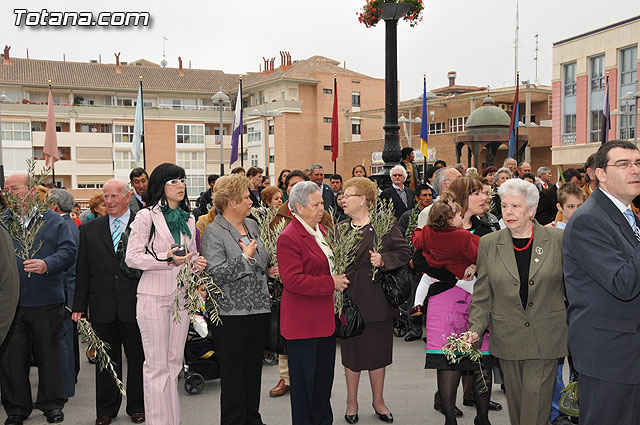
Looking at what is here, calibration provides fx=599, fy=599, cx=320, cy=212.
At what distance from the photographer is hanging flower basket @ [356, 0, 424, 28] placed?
10.1 meters

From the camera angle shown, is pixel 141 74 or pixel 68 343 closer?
pixel 68 343

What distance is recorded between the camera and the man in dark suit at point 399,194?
9156mm

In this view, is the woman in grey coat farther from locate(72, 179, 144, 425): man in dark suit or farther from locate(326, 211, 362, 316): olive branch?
locate(72, 179, 144, 425): man in dark suit

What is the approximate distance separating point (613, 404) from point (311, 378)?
7.32 feet

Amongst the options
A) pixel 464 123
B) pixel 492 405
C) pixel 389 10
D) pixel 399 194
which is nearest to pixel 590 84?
pixel 464 123

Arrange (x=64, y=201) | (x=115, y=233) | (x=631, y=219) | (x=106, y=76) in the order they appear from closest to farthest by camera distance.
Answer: (x=631, y=219) < (x=115, y=233) < (x=64, y=201) < (x=106, y=76)

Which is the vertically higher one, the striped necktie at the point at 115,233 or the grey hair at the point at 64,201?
the grey hair at the point at 64,201

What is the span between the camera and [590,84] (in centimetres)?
4019

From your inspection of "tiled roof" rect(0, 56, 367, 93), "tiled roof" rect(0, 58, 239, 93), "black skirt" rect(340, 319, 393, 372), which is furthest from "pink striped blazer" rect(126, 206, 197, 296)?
"tiled roof" rect(0, 58, 239, 93)

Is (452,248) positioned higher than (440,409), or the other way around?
(452,248)

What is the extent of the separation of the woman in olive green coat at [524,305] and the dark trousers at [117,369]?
→ 9.99 ft

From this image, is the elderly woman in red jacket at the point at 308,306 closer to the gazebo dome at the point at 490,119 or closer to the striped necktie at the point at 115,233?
A: the striped necktie at the point at 115,233

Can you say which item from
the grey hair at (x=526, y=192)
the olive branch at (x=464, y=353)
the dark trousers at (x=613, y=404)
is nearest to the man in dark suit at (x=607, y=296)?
the dark trousers at (x=613, y=404)

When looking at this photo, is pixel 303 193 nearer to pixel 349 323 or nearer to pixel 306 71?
pixel 349 323
